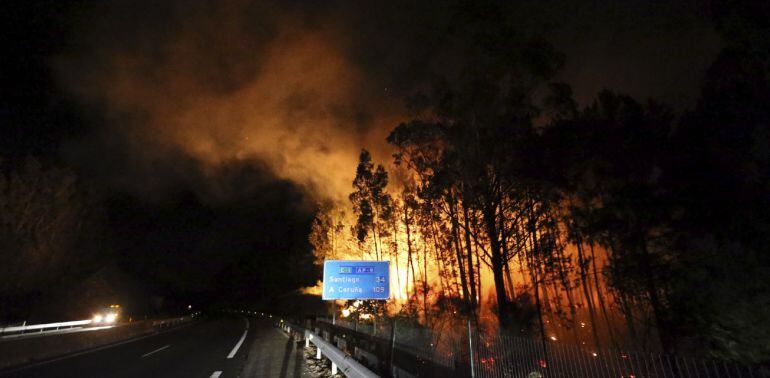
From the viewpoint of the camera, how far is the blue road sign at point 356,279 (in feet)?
58.3

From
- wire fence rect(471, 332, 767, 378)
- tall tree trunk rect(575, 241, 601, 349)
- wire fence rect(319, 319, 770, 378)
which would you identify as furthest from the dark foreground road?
tall tree trunk rect(575, 241, 601, 349)

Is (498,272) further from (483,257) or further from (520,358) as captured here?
(520,358)

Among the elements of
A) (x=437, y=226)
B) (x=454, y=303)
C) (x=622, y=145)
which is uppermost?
(x=622, y=145)

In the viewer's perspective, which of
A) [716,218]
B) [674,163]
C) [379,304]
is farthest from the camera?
[379,304]

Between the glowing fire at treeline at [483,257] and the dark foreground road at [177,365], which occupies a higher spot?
the glowing fire at treeline at [483,257]

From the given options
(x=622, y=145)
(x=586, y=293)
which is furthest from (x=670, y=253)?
(x=622, y=145)

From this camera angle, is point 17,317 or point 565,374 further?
point 17,317

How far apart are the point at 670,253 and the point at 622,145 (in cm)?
582

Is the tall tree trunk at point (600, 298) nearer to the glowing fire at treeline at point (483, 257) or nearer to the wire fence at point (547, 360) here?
the glowing fire at treeline at point (483, 257)

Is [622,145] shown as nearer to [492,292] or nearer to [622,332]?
[622,332]

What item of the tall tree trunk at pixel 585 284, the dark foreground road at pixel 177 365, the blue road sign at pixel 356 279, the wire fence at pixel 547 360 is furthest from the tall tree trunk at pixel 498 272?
the dark foreground road at pixel 177 365

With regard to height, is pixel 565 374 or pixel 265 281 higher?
pixel 265 281

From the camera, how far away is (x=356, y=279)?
1786 cm

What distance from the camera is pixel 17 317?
37.6 m
